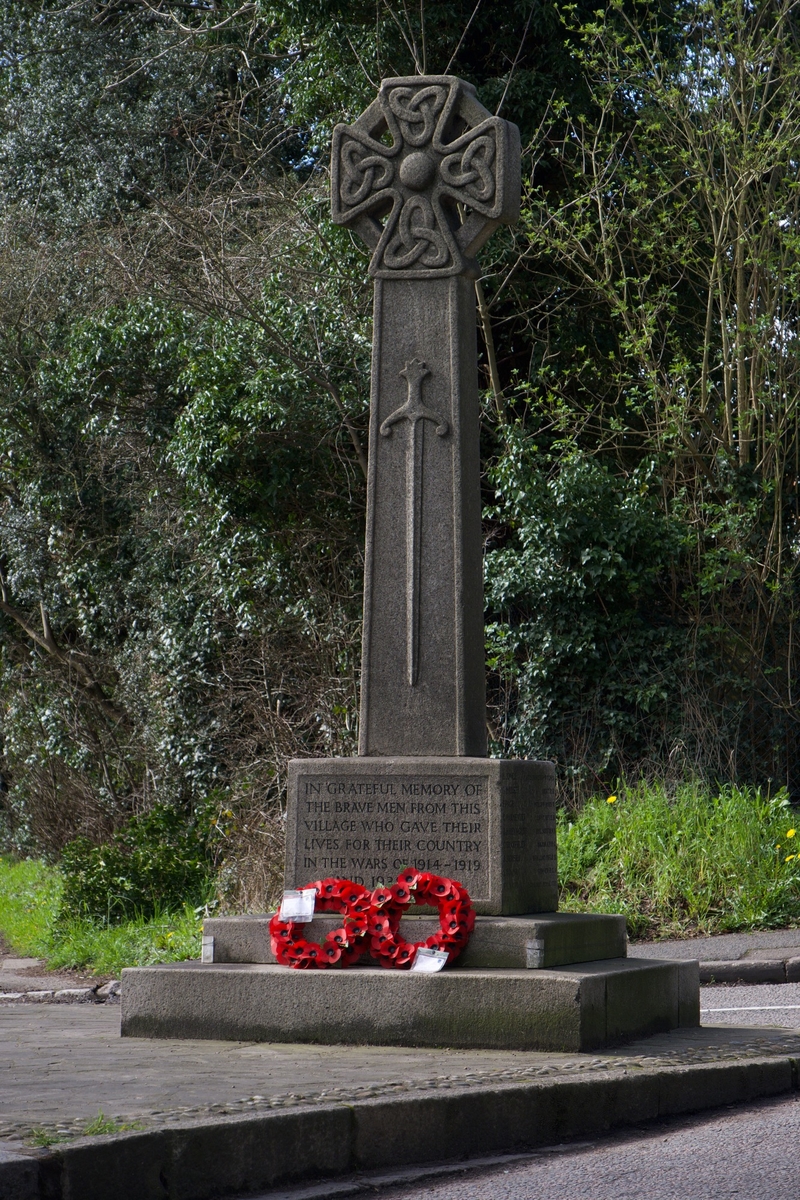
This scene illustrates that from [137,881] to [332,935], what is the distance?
855 cm

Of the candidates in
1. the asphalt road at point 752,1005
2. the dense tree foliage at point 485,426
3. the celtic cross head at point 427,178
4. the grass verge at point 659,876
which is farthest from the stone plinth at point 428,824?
the dense tree foliage at point 485,426

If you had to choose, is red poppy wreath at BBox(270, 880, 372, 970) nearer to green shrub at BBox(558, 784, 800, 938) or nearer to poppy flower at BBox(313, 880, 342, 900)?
poppy flower at BBox(313, 880, 342, 900)

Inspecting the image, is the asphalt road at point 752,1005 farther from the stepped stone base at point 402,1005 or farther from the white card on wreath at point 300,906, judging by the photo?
the white card on wreath at point 300,906

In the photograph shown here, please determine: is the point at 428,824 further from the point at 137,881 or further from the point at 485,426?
the point at 485,426

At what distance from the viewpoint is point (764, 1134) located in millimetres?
5129

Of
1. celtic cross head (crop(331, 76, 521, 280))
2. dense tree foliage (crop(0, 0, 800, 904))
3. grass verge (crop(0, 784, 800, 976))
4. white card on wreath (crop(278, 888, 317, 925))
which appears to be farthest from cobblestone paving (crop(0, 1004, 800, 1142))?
dense tree foliage (crop(0, 0, 800, 904))

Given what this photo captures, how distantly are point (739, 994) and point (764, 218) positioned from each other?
29.6ft

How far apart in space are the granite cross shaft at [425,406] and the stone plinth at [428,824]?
0.31 metres

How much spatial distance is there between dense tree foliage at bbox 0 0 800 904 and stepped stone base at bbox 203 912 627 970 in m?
5.94

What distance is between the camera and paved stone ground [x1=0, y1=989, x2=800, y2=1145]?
15.1ft

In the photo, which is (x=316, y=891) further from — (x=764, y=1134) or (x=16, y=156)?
(x=16, y=156)

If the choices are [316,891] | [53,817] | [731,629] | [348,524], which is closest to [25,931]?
[53,817]

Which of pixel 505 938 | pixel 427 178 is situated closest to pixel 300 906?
pixel 505 938

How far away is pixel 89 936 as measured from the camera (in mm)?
13547
